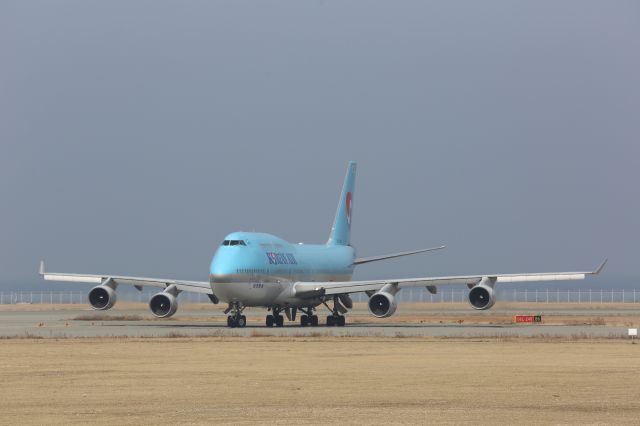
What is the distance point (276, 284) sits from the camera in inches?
2440

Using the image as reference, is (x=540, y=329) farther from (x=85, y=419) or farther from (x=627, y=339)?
(x=85, y=419)

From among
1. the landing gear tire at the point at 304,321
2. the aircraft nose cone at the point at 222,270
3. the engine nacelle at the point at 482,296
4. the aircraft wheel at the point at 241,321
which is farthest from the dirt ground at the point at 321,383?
the landing gear tire at the point at 304,321

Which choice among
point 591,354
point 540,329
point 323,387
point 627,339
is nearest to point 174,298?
point 540,329

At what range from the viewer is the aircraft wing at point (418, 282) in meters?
59.2

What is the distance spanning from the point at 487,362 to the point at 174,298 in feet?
104

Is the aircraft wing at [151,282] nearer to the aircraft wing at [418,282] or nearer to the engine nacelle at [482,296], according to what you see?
the aircraft wing at [418,282]

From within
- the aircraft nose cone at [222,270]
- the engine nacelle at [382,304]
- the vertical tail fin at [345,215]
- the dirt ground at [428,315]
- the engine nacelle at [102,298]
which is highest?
the vertical tail fin at [345,215]

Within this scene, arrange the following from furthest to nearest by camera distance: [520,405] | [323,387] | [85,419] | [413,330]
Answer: [413,330] < [323,387] < [520,405] < [85,419]

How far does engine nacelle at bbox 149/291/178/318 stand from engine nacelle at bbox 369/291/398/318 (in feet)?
33.6

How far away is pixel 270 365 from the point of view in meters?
Result: 31.7

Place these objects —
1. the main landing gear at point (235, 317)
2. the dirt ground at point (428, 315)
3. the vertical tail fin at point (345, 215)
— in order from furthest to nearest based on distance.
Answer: the vertical tail fin at point (345, 215)
the dirt ground at point (428, 315)
the main landing gear at point (235, 317)

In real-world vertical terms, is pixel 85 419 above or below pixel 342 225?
below

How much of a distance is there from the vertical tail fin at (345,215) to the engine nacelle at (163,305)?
1654cm

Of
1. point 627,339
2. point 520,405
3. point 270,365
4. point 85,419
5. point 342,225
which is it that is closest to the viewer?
point 85,419
